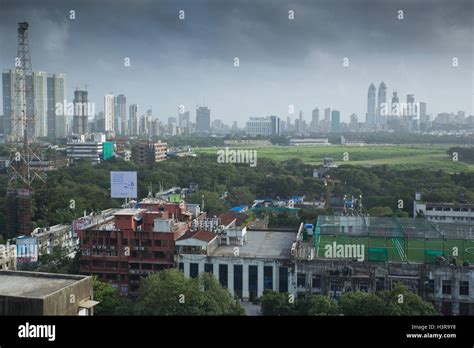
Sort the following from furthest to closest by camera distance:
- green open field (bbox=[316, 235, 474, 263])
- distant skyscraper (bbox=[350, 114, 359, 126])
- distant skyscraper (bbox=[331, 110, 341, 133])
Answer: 1. distant skyscraper (bbox=[331, 110, 341, 133])
2. distant skyscraper (bbox=[350, 114, 359, 126])
3. green open field (bbox=[316, 235, 474, 263])

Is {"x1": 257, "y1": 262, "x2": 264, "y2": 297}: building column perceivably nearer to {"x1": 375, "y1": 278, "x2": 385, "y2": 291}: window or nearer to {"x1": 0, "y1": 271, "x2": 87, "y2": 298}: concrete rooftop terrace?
{"x1": 375, "y1": 278, "x2": 385, "y2": 291}: window

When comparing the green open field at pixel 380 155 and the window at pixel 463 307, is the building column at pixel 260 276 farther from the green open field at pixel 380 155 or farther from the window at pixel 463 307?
the green open field at pixel 380 155

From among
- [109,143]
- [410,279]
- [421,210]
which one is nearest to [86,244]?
[410,279]

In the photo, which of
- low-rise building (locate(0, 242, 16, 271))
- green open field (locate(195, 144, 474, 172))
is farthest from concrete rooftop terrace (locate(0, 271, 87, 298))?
green open field (locate(195, 144, 474, 172))

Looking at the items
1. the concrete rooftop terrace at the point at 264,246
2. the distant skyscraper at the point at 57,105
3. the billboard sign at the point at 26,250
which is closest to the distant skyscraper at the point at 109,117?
the distant skyscraper at the point at 57,105
